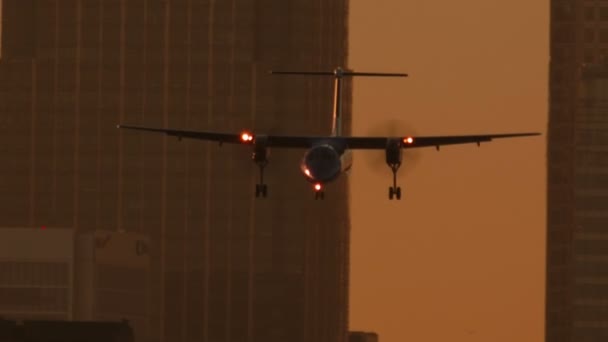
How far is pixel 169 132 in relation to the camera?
186 meters

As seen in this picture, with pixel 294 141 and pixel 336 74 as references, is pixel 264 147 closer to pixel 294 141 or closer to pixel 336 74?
pixel 294 141

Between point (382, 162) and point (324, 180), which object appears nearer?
point (324, 180)

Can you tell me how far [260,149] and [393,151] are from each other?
26.5 ft

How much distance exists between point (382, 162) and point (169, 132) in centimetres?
1726

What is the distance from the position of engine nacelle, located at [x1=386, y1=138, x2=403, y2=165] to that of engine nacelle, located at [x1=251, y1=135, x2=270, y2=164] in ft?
24.3

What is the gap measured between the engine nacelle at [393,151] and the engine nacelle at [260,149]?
7402 millimetres

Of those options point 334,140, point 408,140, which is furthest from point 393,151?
point 334,140

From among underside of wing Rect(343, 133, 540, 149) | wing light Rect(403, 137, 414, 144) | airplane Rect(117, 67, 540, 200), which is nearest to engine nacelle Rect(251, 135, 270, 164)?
airplane Rect(117, 67, 540, 200)

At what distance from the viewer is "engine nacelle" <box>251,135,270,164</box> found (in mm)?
184625

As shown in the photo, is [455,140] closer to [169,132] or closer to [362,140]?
[362,140]

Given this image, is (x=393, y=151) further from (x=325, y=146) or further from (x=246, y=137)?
(x=246, y=137)

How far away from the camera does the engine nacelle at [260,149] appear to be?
18462 cm

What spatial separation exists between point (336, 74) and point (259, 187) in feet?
54.1

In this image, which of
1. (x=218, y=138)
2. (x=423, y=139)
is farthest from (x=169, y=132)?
(x=423, y=139)
